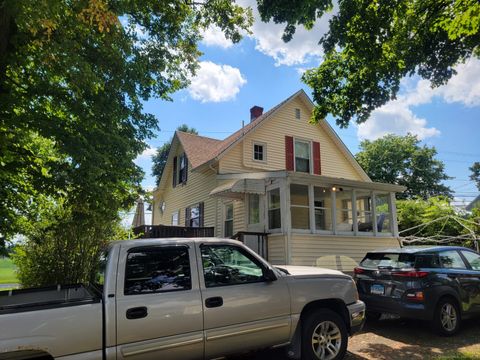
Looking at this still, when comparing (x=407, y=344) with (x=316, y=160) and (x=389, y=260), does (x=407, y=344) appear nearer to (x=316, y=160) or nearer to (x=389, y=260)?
(x=389, y=260)

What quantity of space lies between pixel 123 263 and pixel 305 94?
16150 mm

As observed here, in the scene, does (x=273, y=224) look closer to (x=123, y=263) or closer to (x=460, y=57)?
(x=460, y=57)

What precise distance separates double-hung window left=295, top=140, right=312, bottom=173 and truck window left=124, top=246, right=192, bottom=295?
14.0 meters

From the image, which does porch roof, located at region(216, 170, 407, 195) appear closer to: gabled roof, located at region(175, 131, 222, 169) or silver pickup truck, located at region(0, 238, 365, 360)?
gabled roof, located at region(175, 131, 222, 169)

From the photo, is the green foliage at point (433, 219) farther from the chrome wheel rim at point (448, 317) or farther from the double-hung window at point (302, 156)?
the chrome wheel rim at point (448, 317)

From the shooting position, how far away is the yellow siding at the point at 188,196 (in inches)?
653

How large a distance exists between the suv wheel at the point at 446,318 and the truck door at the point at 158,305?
500 cm

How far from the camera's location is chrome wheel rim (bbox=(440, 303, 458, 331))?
272 inches

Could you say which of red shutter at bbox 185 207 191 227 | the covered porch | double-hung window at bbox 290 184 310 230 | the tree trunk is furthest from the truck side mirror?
red shutter at bbox 185 207 191 227

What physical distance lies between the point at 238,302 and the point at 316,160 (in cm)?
1455

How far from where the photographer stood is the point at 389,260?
7.68 m

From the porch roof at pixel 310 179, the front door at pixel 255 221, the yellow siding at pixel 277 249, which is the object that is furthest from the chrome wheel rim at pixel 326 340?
the porch roof at pixel 310 179

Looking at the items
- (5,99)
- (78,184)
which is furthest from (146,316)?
(5,99)

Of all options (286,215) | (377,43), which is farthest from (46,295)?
(377,43)
